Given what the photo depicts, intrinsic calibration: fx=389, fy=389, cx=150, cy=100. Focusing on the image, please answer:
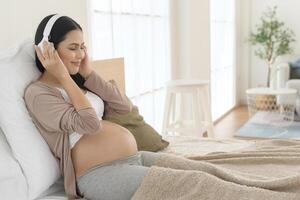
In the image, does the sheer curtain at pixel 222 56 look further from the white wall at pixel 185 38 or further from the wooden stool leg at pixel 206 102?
the wooden stool leg at pixel 206 102

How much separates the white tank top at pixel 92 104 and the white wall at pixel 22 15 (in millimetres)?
434

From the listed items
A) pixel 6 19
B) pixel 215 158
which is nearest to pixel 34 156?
pixel 6 19

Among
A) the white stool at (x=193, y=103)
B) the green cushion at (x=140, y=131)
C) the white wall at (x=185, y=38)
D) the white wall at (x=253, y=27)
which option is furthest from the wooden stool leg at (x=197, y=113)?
the white wall at (x=253, y=27)

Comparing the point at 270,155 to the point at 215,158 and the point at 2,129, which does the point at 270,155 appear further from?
the point at 2,129

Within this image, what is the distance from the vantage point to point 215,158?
5.72ft

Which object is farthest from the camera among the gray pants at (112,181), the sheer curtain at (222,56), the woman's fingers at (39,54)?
the sheer curtain at (222,56)

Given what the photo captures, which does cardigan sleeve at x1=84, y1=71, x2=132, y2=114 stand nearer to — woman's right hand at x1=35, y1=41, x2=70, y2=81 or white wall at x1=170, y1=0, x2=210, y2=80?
woman's right hand at x1=35, y1=41, x2=70, y2=81

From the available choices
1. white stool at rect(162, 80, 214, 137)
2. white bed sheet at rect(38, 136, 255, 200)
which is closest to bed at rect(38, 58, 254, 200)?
white bed sheet at rect(38, 136, 255, 200)

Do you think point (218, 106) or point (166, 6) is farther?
point (218, 106)

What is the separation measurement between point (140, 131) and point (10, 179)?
2.56 feet

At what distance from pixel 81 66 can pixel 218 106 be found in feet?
12.4

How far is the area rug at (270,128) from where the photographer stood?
4207 mm

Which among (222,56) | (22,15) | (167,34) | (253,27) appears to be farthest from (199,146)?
(253,27)

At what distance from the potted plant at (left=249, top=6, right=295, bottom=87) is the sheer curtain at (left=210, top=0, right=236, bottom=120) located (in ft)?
1.58
